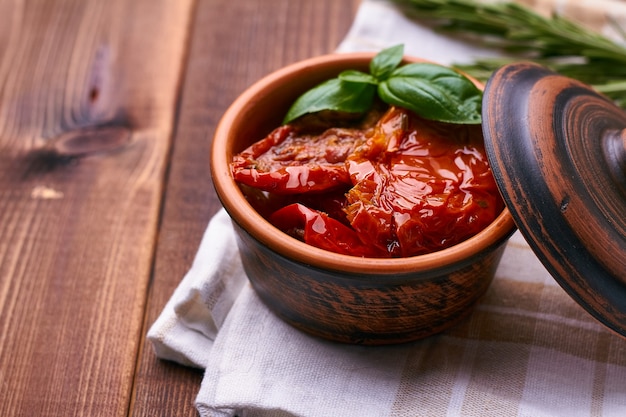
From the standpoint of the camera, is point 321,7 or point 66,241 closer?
point 66,241

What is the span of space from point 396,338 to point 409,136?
47 cm

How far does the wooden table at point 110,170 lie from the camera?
1.98 m

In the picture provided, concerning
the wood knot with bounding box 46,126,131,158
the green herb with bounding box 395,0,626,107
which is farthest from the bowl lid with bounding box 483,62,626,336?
the wood knot with bounding box 46,126,131,158

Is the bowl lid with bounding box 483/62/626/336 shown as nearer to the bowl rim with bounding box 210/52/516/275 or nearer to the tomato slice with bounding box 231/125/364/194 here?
the bowl rim with bounding box 210/52/516/275

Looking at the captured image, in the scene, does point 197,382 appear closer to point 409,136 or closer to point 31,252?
point 31,252

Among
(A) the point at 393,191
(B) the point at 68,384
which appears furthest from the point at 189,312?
(A) the point at 393,191

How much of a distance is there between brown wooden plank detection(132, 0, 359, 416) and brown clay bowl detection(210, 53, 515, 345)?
0.30 meters

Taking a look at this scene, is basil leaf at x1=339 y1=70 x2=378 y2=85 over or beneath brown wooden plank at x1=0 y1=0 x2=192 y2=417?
over

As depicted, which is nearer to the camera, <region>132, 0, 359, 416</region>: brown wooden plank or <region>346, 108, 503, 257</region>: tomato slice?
<region>346, 108, 503, 257</region>: tomato slice

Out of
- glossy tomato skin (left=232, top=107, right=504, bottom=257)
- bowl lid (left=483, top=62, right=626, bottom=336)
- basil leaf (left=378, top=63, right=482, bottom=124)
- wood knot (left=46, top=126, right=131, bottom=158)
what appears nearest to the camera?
bowl lid (left=483, top=62, right=626, bottom=336)

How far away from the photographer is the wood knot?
98.7 inches

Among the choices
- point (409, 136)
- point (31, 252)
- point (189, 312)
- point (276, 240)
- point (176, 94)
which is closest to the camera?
point (276, 240)

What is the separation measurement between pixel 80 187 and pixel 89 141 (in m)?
0.21

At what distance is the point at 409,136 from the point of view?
6.21 ft
